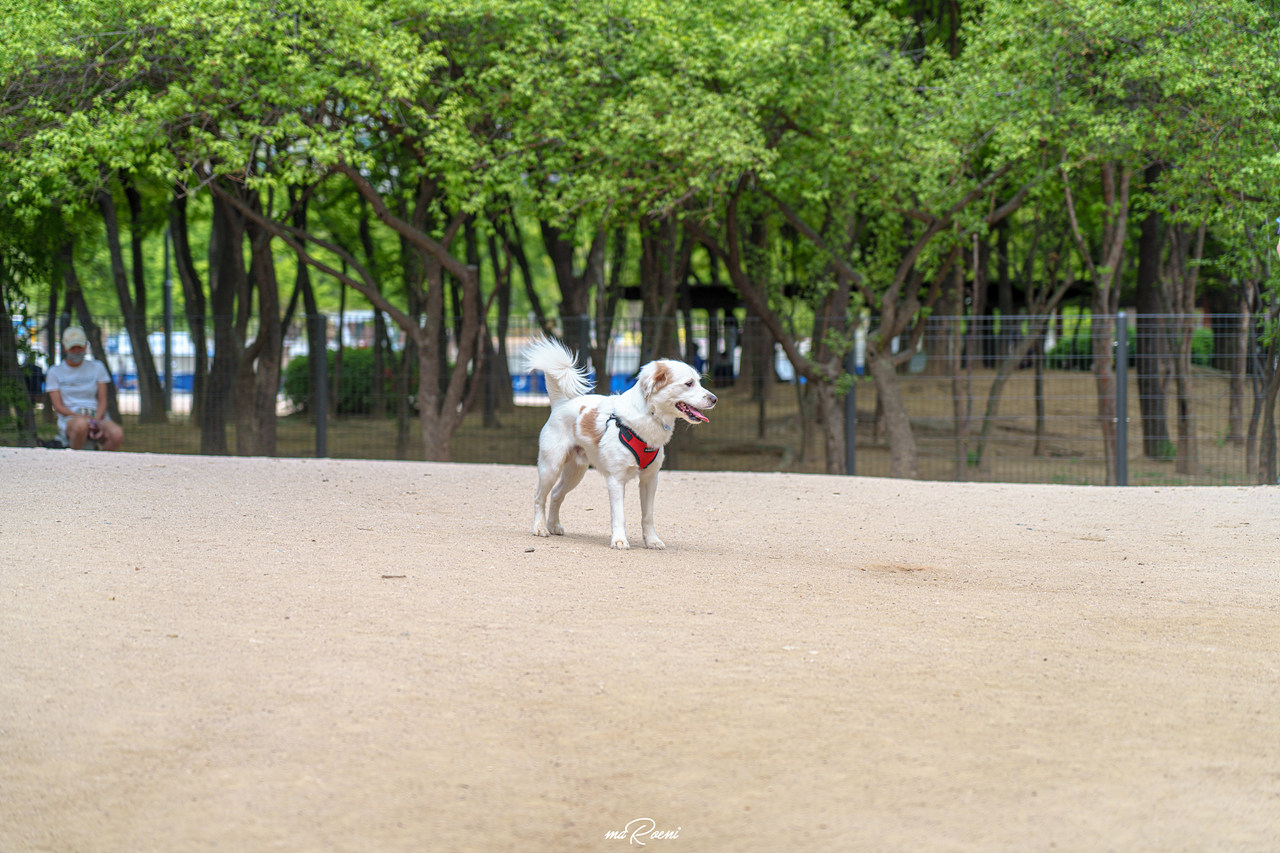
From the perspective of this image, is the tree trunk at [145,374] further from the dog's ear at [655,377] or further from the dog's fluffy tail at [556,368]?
the dog's ear at [655,377]

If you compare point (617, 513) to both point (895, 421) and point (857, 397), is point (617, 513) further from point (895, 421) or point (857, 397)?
point (857, 397)

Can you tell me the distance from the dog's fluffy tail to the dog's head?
2.21 ft

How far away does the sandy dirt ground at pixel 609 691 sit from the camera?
3.41 meters

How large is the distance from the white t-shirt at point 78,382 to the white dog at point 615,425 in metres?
7.11

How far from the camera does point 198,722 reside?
13.2 ft

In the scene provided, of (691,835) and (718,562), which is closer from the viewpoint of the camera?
(691,835)

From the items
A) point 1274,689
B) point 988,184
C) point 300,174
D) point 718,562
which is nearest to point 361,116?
point 300,174

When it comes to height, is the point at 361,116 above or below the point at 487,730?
above

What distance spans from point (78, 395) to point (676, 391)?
27.7 ft

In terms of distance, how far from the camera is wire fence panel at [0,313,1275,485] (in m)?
16.2

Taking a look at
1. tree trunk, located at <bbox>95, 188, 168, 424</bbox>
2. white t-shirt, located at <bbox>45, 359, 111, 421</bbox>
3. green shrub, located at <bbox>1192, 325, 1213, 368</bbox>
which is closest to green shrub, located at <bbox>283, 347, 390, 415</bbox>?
tree trunk, located at <bbox>95, 188, 168, 424</bbox>

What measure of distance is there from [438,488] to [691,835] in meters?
7.70

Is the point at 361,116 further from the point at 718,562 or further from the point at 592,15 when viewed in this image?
the point at 718,562

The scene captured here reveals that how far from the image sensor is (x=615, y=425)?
7.57 metres
